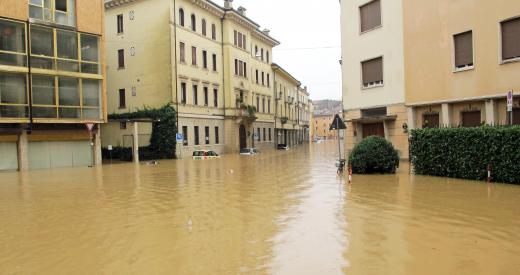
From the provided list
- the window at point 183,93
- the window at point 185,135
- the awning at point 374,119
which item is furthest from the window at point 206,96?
the awning at point 374,119

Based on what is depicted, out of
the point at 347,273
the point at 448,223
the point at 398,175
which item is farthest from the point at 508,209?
Result: the point at 398,175

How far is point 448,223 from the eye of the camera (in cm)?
825

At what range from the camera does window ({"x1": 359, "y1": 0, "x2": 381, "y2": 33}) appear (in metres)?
24.4

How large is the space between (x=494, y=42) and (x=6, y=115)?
25.1m

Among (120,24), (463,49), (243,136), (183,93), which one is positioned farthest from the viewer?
(243,136)

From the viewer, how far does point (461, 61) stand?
19781 millimetres

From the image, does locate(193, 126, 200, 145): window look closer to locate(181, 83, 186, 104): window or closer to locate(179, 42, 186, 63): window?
locate(181, 83, 186, 104): window

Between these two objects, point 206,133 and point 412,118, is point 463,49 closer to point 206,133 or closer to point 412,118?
point 412,118

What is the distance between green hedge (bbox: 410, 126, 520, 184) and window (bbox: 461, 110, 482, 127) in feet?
13.3

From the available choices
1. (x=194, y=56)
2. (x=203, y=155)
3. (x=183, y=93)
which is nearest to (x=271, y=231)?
(x=203, y=155)

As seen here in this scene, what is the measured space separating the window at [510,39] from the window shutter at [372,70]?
7.10 m

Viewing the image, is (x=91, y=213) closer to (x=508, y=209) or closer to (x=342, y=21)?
(x=508, y=209)

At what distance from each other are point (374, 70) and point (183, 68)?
803 inches

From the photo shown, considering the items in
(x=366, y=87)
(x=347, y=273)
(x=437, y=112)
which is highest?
(x=366, y=87)
